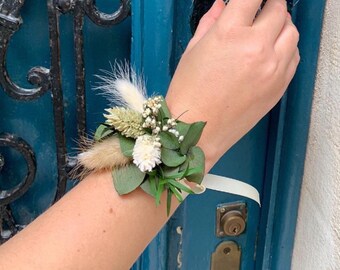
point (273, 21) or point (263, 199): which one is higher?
point (273, 21)

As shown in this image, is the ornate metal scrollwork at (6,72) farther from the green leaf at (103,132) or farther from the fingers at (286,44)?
the fingers at (286,44)

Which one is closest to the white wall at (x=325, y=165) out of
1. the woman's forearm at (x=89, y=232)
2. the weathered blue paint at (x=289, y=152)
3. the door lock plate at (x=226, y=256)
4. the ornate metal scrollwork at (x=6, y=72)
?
the weathered blue paint at (x=289, y=152)

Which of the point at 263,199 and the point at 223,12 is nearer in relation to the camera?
the point at 223,12

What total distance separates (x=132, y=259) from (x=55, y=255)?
0.09 metres

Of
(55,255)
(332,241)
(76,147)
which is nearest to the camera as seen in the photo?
(55,255)

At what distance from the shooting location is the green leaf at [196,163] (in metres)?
0.57

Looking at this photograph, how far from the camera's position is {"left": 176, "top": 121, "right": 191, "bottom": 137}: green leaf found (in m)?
0.57

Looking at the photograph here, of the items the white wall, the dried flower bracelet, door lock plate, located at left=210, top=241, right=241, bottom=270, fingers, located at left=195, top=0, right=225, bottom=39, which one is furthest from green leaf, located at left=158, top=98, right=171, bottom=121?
door lock plate, located at left=210, top=241, right=241, bottom=270

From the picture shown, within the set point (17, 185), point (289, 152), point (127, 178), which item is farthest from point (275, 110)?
point (17, 185)

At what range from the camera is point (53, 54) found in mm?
709

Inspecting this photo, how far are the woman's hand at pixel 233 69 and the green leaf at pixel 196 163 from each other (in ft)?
0.05

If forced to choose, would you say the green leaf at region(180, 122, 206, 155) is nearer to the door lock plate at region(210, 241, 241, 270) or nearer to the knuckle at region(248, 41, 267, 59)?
the knuckle at region(248, 41, 267, 59)

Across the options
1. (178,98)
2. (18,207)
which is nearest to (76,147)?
(18,207)

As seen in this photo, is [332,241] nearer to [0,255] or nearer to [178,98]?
[178,98]
